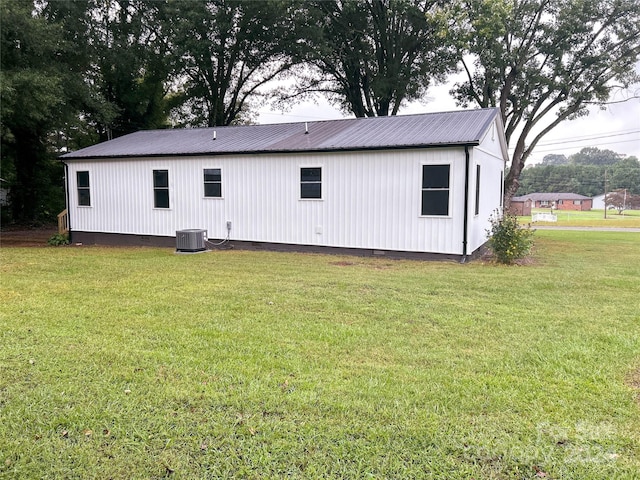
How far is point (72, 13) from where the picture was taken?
15945 mm

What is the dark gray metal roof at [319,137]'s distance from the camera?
33.0 ft

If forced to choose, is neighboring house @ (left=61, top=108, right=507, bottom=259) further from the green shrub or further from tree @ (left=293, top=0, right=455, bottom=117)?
tree @ (left=293, top=0, right=455, bottom=117)

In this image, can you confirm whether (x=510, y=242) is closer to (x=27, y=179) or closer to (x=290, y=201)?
(x=290, y=201)

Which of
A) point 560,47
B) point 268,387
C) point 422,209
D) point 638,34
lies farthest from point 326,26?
point 268,387

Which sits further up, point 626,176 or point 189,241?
point 626,176

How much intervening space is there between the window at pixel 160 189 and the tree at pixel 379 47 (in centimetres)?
1019

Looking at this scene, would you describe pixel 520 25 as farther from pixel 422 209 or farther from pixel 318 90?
pixel 422 209

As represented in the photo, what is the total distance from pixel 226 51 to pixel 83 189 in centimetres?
1015

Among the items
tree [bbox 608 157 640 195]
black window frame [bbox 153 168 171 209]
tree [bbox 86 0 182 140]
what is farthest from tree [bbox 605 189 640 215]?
black window frame [bbox 153 168 171 209]

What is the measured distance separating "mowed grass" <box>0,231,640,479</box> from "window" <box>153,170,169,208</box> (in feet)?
20.8

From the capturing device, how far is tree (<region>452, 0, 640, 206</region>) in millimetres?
16688

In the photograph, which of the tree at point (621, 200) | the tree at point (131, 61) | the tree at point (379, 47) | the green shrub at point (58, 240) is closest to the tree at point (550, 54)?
the tree at point (379, 47)

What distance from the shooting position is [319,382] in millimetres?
3350

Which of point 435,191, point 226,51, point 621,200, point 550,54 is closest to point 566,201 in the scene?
point 621,200
